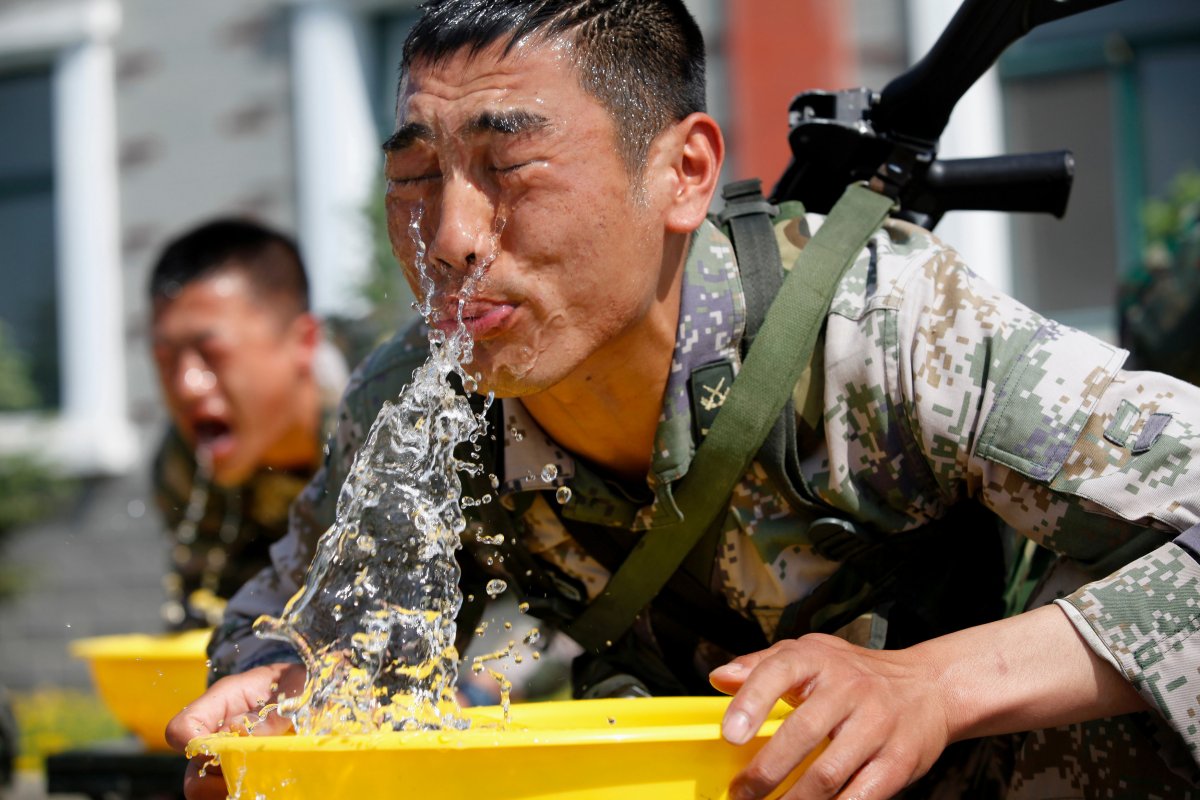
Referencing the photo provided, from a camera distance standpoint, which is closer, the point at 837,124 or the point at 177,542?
the point at 837,124

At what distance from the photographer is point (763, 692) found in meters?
1.28

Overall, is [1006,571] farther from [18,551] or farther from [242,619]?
[18,551]

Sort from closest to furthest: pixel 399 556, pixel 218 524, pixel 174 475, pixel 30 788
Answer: pixel 399 556 → pixel 218 524 → pixel 174 475 → pixel 30 788

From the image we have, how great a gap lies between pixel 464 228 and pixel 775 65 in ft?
12.2

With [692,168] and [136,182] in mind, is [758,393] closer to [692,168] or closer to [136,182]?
[692,168]

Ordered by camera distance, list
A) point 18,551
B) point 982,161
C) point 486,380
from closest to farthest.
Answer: point 486,380, point 982,161, point 18,551

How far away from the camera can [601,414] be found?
192 cm

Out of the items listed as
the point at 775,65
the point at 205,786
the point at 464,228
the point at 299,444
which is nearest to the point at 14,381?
the point at 299,444

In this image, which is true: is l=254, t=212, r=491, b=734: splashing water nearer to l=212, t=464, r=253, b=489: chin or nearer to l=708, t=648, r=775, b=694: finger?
l=708, t=648, r=775, b=694: finger

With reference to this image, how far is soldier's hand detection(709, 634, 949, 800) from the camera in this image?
4.20 ft

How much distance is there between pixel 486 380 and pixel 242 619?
66 cm

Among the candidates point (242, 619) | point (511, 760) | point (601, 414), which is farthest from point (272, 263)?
point (511, 760)

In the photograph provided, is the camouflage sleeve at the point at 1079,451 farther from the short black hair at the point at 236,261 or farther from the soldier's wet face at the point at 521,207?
the short black hair at the point at 236,261

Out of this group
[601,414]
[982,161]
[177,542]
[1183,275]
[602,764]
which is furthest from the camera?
[177,542]
